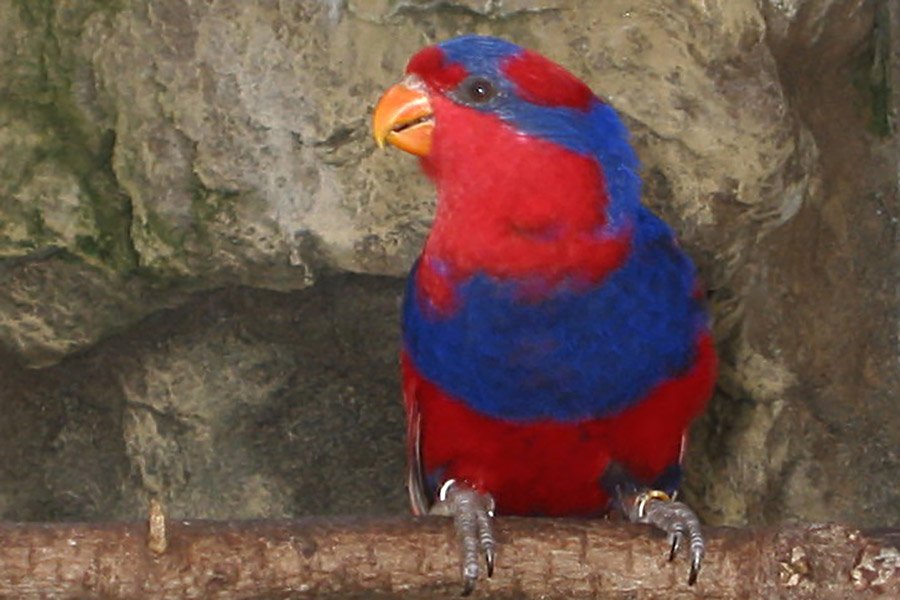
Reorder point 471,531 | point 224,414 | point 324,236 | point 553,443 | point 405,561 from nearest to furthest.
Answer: point 405,561 → point 471,531 → point 553,443 → point 324,236 → point 224,414

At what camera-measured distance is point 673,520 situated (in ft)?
9.03

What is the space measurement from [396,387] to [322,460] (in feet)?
0.76

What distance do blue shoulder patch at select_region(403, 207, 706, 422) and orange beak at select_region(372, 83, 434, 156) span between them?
268 mm

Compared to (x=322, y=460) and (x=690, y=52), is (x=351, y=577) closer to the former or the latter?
(x=322, y=460)

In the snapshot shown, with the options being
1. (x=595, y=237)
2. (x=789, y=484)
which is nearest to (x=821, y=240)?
(x=789, y=484)

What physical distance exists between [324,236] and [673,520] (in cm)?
89

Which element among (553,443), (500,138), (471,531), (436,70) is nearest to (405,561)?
(471,531)

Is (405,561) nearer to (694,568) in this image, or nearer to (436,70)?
(694,568)

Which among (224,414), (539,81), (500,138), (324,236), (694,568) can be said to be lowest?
(694,568)

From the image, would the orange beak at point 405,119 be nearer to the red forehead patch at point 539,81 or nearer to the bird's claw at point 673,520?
the red forehead patch at point 539,81

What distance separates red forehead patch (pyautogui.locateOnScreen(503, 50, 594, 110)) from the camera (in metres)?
2.75

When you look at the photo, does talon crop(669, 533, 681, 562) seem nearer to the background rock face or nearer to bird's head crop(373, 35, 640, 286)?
bird's head crop(373, 35, 640, 286)

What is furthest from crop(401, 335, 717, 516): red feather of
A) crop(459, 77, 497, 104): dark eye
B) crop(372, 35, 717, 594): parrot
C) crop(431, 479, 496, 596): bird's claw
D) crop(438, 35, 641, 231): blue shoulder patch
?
crop(459, 77, 497, 104): dark eye

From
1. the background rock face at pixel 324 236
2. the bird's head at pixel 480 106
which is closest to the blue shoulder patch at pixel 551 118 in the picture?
the bird's head at pixel 480 106
